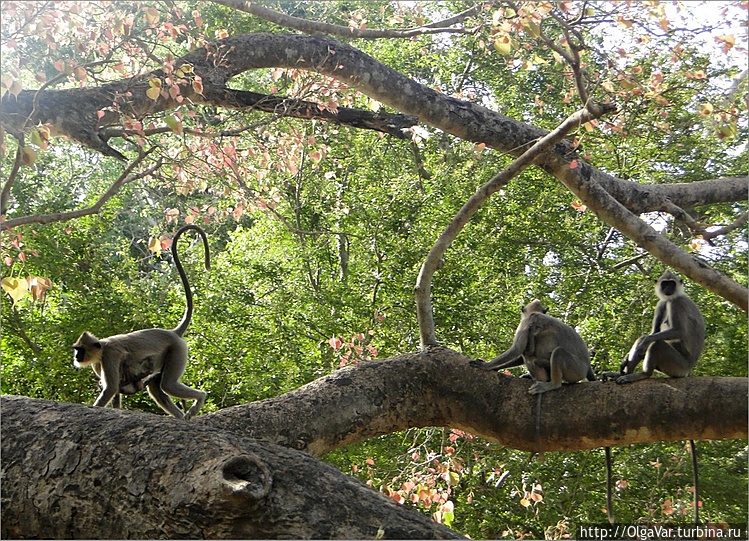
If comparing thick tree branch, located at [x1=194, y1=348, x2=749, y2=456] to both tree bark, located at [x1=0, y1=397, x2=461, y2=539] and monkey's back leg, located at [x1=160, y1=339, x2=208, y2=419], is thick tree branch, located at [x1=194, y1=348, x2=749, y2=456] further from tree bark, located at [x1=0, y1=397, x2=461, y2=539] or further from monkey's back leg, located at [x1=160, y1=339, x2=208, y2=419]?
monkey's back leg, located at [x1=160, y1=339, x2=208, y2=419]

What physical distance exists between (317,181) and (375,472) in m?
4.01

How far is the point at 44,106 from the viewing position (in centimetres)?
391

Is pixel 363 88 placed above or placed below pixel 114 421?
above

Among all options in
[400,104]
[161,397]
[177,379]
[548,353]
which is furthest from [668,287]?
[161,397]

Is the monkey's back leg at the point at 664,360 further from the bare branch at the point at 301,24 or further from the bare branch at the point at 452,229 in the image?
the bare branch at the point at 301,24

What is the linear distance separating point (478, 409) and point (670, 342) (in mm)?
1668

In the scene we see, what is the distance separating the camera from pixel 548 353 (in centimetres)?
467

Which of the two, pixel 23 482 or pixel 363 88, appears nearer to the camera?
pixel 23 482

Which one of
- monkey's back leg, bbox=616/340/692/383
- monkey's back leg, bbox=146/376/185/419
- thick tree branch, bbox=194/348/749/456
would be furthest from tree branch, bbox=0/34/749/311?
monkey's back leg, bbox=146/376/185/419

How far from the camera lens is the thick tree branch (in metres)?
3.31

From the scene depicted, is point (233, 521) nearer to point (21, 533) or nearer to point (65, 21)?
point (21, 533)

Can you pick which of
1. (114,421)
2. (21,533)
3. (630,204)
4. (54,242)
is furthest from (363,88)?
(54,242)

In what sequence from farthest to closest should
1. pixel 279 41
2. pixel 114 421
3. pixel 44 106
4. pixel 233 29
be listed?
pixel 233 29 → pixel 279 41 → pixel 44 106 → pixel 114 421

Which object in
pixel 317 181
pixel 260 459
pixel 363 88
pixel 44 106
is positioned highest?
pixel 317 181
